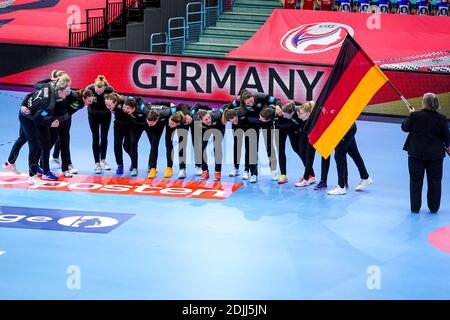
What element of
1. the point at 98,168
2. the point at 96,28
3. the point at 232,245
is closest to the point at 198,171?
the point at 98,168

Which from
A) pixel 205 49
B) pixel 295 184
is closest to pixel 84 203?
pixel 295 184

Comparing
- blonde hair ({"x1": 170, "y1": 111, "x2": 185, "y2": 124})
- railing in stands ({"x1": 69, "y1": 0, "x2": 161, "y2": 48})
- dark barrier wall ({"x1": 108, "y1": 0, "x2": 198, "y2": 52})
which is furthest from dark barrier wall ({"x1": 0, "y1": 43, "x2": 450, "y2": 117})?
blonde hair ({"x1": 170, "y1": 111, "x2": 185, "y2": 124})

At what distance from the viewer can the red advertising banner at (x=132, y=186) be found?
557 inches

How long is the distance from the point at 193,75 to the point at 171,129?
679 cm

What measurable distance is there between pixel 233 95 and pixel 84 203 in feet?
27.6

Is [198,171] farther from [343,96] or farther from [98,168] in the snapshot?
[343,96]

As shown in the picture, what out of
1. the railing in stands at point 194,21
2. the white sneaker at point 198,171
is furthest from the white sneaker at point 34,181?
the railing in stands at point 194,21

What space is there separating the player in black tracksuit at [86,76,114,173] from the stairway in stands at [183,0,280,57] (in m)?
10.2

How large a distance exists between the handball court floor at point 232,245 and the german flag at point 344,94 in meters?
1.20

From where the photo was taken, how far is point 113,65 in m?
22.2

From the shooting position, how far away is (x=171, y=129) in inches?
584

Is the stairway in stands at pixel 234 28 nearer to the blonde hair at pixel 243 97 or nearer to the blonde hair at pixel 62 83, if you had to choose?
the blonde hair at pixel 243 97

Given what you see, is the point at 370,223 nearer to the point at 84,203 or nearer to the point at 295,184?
the point at 295,184

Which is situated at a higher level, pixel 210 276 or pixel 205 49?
pixel 205 49
